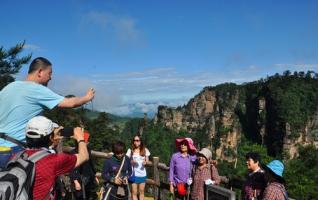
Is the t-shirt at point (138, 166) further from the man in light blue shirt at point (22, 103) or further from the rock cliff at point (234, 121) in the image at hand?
the rock cliff at point (234, 121)

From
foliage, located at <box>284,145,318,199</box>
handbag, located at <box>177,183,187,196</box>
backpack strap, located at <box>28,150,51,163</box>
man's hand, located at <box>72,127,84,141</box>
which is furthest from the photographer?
foliage, located at <box>284,145,318,199</box>

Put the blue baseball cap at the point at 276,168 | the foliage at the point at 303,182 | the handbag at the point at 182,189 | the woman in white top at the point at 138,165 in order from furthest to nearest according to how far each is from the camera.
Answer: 1. the foliage at the point at 303,182
2. the woman in white top at the point at 138,165
3. the handbag at the point at 182,189
4. the blue baseball cap at the point at 276,168

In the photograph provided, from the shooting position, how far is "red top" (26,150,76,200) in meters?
2.63

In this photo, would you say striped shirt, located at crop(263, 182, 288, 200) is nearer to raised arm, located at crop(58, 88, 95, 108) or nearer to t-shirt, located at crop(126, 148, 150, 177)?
raised arm, located at crop(58, 88, 95, 108)

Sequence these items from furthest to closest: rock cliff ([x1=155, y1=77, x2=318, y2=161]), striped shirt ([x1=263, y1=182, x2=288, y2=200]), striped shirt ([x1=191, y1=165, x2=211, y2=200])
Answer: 1. rock cliff ([x1=155, y1=77, x2=318, y2=161])
2. striped shirt ([x1=191, y1=165, x2=211, y2=200])
3. striped shirt ([x1=263, y1=182, x2=288, y2=200])

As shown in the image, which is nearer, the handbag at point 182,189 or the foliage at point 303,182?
the handbag at point 182,189

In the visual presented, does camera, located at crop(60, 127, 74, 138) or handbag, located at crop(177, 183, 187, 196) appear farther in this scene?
handbag, located at crop(177, 183, 187, 196)

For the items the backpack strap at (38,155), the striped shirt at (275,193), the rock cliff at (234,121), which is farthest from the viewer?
the rock cliff at (234,121)

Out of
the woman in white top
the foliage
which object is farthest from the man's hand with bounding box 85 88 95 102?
the foliage

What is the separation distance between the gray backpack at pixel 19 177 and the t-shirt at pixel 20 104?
1.40 ft

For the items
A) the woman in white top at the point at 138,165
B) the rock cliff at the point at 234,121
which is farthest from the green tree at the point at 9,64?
the rock cliff at the point at 234,121

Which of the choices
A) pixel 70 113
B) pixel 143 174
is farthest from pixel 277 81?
pixel 143 174

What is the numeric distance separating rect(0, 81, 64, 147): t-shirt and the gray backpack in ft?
1.40

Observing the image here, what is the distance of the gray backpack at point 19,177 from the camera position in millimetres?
2398
